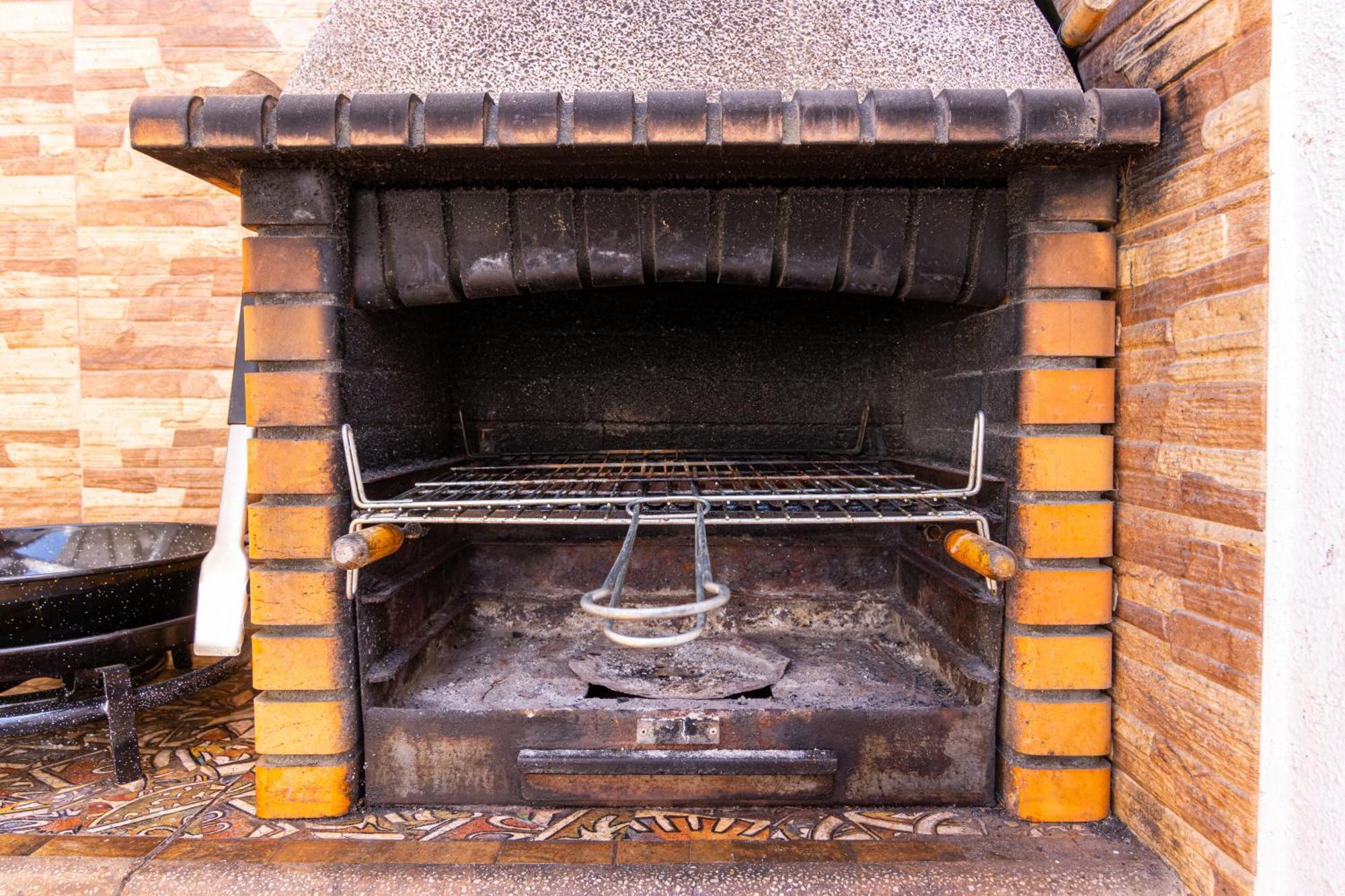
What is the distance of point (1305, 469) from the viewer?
1.21m

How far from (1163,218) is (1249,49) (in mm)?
336

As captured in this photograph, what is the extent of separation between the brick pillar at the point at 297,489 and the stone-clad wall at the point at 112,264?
1707 millimetres

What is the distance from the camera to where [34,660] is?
1847mm

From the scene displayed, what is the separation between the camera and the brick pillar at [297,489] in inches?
64.2

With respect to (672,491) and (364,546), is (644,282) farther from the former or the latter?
(364,546)

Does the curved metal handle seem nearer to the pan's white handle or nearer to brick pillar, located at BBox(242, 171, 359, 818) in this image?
brick pillar, located at BBox(242, 171, 359, 818)

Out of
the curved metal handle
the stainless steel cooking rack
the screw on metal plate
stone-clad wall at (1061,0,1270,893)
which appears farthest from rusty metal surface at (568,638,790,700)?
stone-clad wall at (1061,0,1270,893)

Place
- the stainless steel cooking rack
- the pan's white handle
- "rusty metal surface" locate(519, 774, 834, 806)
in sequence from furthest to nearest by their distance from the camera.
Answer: the pan's white handle, "rusty metal surface" locate(519, 774, 834, 806), the stainless steel cooking rack

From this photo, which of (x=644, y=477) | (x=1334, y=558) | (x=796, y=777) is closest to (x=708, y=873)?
(x=796, y=777)

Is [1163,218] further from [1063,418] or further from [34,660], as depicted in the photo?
[34,660]

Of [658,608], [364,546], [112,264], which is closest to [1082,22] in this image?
[658,608]

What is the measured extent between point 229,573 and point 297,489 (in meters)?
0.82

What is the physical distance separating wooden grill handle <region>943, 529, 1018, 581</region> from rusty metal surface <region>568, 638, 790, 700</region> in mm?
732

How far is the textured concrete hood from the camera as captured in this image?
5.35 feet
